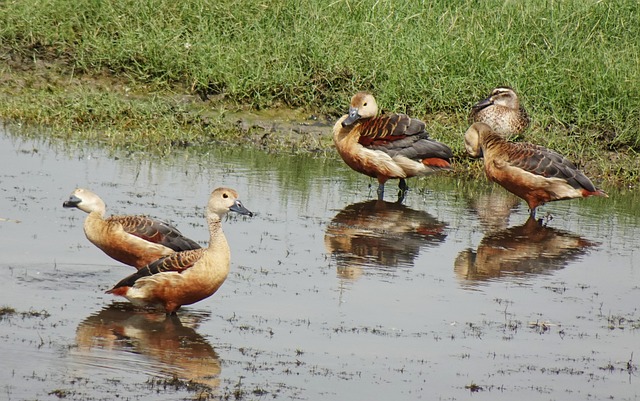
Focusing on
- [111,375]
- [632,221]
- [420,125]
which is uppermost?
[420,125]

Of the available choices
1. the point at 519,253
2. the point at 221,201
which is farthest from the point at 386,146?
the point at 221,201

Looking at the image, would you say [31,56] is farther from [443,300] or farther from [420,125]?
[443,300]

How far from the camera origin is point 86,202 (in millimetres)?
8898

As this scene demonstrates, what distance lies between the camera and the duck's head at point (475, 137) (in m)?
12.8

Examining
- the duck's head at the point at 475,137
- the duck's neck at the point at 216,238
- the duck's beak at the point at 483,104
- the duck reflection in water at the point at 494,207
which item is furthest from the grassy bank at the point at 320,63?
the duck's neck at the point at 216,238

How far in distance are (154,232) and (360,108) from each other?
15.5ft

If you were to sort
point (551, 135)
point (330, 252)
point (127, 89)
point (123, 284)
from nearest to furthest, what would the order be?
point (123, 284)
point (330, 252)
point (551, 135)
point (127, 89)

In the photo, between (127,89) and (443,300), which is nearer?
(443,300)

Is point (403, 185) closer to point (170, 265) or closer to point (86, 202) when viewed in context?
point (86, 202)

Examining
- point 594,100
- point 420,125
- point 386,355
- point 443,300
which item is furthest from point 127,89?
point 386,355

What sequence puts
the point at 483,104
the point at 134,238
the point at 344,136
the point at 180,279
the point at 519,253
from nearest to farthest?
the point at 180,279 → the point at 134,238 → the point at 519,253 → the point at 344,136 → the point at 483,104

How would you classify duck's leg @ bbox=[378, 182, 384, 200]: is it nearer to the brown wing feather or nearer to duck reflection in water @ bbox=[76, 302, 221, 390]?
the brown wing feather

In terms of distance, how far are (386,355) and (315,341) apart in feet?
1.59

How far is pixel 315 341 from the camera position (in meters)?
7.47
